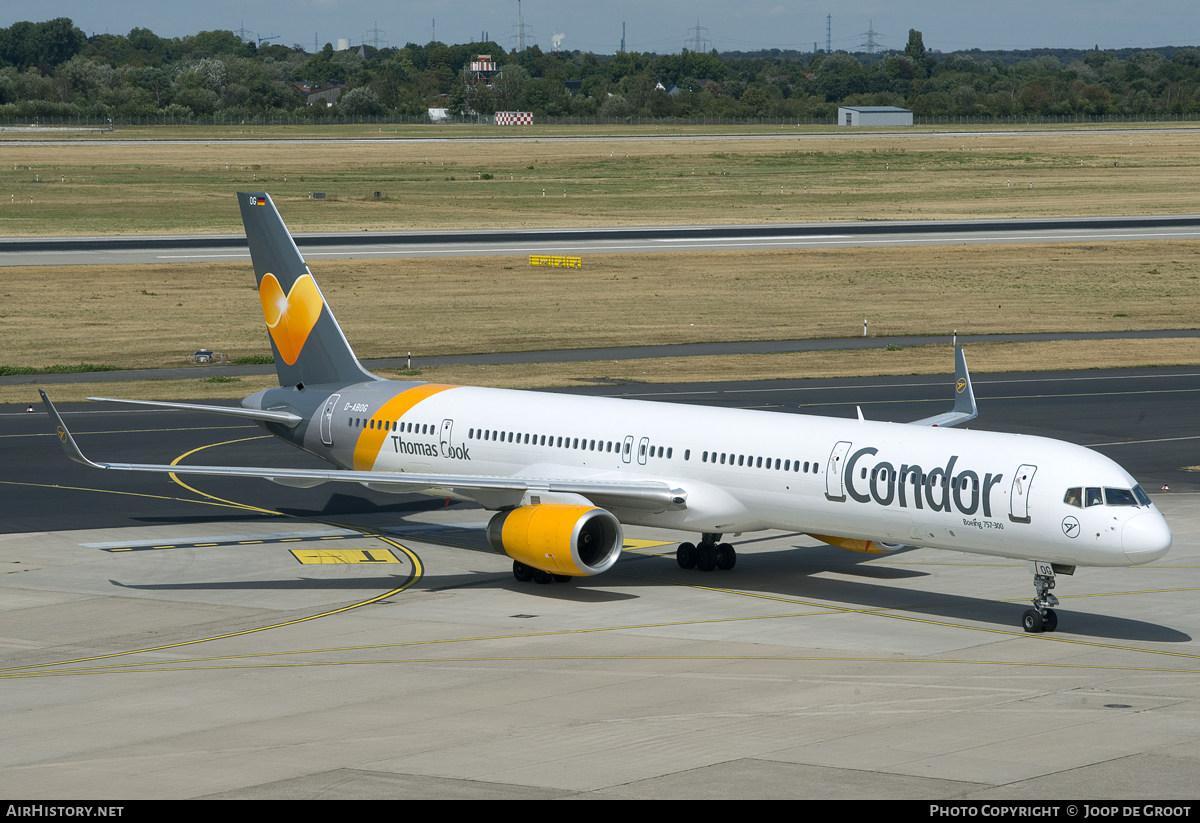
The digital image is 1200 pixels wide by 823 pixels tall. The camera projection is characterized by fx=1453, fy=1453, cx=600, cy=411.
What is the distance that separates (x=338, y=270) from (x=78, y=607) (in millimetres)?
69899

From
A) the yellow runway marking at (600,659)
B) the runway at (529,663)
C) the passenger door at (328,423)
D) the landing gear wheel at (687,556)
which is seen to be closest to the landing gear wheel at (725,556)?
the runway at (529,663)

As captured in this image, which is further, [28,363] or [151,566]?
[28,363]

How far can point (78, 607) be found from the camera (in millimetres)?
35188

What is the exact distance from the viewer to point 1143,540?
3044 centimetres

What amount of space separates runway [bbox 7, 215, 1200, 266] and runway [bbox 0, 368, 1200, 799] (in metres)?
62.1

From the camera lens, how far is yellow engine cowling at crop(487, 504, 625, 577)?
35.8 m

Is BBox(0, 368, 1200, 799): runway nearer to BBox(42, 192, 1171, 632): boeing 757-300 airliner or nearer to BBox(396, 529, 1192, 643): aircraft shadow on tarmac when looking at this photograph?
BBox(396, 529, 1192, 643): aircraft shadow on tarmac

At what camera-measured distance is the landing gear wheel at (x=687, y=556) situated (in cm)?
3988

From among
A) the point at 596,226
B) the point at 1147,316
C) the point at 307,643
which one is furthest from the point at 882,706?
the point at 596,226

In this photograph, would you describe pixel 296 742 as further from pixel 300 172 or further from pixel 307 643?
pixel 300 172

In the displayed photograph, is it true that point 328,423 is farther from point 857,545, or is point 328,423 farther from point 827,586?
point 857,545

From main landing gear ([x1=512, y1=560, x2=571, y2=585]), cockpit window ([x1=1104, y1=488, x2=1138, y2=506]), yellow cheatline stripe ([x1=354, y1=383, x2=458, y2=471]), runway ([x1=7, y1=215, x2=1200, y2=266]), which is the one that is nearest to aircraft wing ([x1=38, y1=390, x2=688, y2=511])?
main landing gear ([x1=512, y1=560, x2=571, y2=585])

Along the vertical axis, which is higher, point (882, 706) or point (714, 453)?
point (714, 453)

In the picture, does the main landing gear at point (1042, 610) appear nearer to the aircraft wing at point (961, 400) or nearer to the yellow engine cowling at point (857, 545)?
the yellow engine cowling at point (857, 545)
